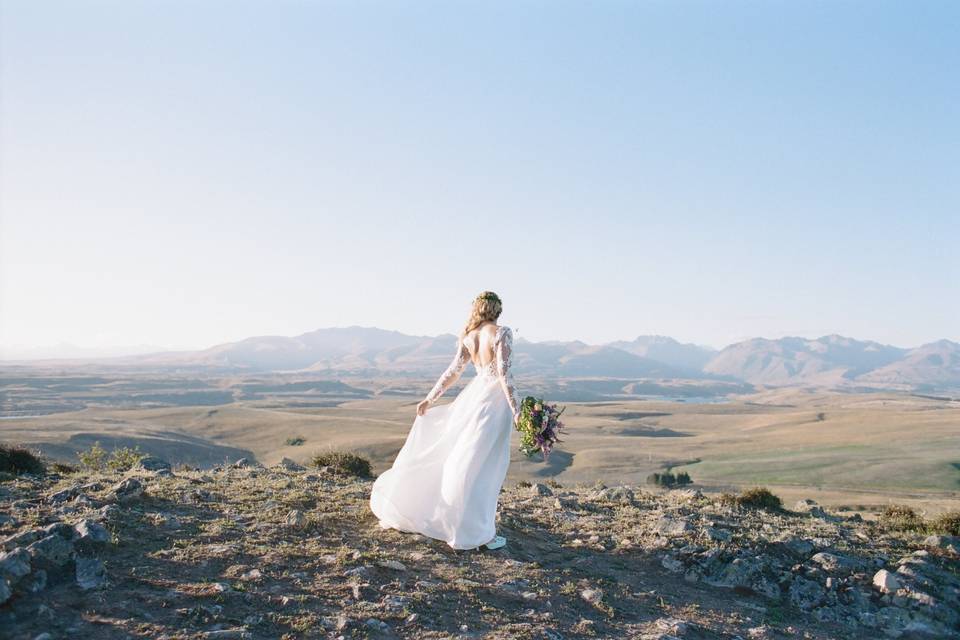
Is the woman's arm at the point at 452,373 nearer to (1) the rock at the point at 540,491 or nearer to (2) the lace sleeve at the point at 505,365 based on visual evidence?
(2) the lace sleeve at the point at 505,365

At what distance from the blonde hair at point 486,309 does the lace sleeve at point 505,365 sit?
1.34 feet

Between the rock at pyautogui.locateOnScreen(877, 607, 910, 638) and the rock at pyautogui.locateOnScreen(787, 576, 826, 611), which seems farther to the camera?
the rock at pyautogui.locateOnScreen(787, 576, 826, 611)

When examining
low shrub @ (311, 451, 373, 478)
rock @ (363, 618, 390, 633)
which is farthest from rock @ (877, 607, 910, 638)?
Answer: low shrub @ (311, 451, 373, 478)

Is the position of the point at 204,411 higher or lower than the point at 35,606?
lower

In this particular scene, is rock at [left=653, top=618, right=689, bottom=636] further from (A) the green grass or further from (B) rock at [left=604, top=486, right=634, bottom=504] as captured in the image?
(A) the green grass

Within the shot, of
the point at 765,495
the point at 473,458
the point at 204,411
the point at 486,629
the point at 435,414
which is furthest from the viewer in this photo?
the point at 204,411

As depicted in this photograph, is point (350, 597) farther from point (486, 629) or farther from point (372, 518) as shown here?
point (372, 518)

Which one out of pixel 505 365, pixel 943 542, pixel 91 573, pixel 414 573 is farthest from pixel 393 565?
pixel 943 542

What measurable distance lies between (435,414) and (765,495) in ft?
29.4

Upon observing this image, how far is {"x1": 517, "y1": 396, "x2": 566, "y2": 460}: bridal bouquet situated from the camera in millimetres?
9172

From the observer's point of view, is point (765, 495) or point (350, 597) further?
point (765, 495)

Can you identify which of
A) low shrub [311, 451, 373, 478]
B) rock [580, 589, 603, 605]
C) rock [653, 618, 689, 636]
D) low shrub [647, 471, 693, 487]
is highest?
low shrub [311, 451, 373, 478]

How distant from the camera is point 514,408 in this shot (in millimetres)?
8969

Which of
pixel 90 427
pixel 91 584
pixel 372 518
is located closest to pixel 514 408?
pixel 372 518
